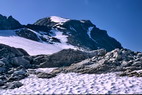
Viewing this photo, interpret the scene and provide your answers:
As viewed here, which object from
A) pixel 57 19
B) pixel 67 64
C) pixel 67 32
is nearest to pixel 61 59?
pixel 67 64

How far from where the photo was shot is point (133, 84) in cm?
1811

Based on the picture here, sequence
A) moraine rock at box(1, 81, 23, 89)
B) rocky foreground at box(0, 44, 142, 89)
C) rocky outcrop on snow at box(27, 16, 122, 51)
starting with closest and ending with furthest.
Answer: moraine rock at box(1, 81, 23, 89) < rocky foreground at box(0, 44, 142, 89) < rocky outcrop on snow at box(27, 16, 122, 51)

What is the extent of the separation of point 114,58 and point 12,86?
457 inches

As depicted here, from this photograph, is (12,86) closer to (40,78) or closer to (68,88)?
(40,78)

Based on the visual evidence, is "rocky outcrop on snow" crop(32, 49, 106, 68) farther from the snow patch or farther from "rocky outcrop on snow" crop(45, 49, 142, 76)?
the snow patch

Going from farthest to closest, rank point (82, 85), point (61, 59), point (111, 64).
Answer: point (61, 59) < point (111, 64) < point (82, 85)

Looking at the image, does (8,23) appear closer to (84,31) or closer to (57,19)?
(84,31)

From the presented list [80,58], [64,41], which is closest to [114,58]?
[80,58]

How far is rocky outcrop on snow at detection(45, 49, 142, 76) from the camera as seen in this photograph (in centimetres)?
2446

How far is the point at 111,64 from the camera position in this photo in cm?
2616

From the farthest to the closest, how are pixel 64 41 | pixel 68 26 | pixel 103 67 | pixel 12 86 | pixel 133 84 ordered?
pixel 68 26 → pixel 64 41 → pixel 103 67 → pixel 12 86 → pixel 133 84

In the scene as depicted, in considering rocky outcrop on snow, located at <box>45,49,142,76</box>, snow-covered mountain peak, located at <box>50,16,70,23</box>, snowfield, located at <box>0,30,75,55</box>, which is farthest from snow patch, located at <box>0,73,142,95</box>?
snow-covered mountain peak, located at <box>50,16,70,23</box>

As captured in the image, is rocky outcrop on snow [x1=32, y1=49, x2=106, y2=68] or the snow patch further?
rocky outcrop on snow [x1=32, y1=49, x2=106, y2=68]

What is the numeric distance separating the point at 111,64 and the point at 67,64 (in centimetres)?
636
